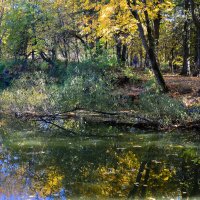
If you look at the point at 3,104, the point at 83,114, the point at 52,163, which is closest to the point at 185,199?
the point at 52,163

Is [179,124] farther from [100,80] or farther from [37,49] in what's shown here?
[37,49]

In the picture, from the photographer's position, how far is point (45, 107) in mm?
15992

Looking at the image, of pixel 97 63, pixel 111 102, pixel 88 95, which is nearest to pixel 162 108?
pixel 111 102

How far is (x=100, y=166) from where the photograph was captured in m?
8.84

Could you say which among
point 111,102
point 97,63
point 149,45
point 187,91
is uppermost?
point 149,45

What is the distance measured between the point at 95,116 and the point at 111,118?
991 mm

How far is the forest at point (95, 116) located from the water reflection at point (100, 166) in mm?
23

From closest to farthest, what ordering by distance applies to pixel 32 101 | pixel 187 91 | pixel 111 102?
pixel 32 101
pixel 111 102
pixel 187 91

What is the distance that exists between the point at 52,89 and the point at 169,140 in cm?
861

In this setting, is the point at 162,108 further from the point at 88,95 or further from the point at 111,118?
the point at 88,95

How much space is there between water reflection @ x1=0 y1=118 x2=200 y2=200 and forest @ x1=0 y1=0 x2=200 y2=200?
0.02 meters

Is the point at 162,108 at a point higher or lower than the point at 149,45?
lower

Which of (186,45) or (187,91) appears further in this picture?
(186,45)

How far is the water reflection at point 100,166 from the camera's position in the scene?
23.1ft
